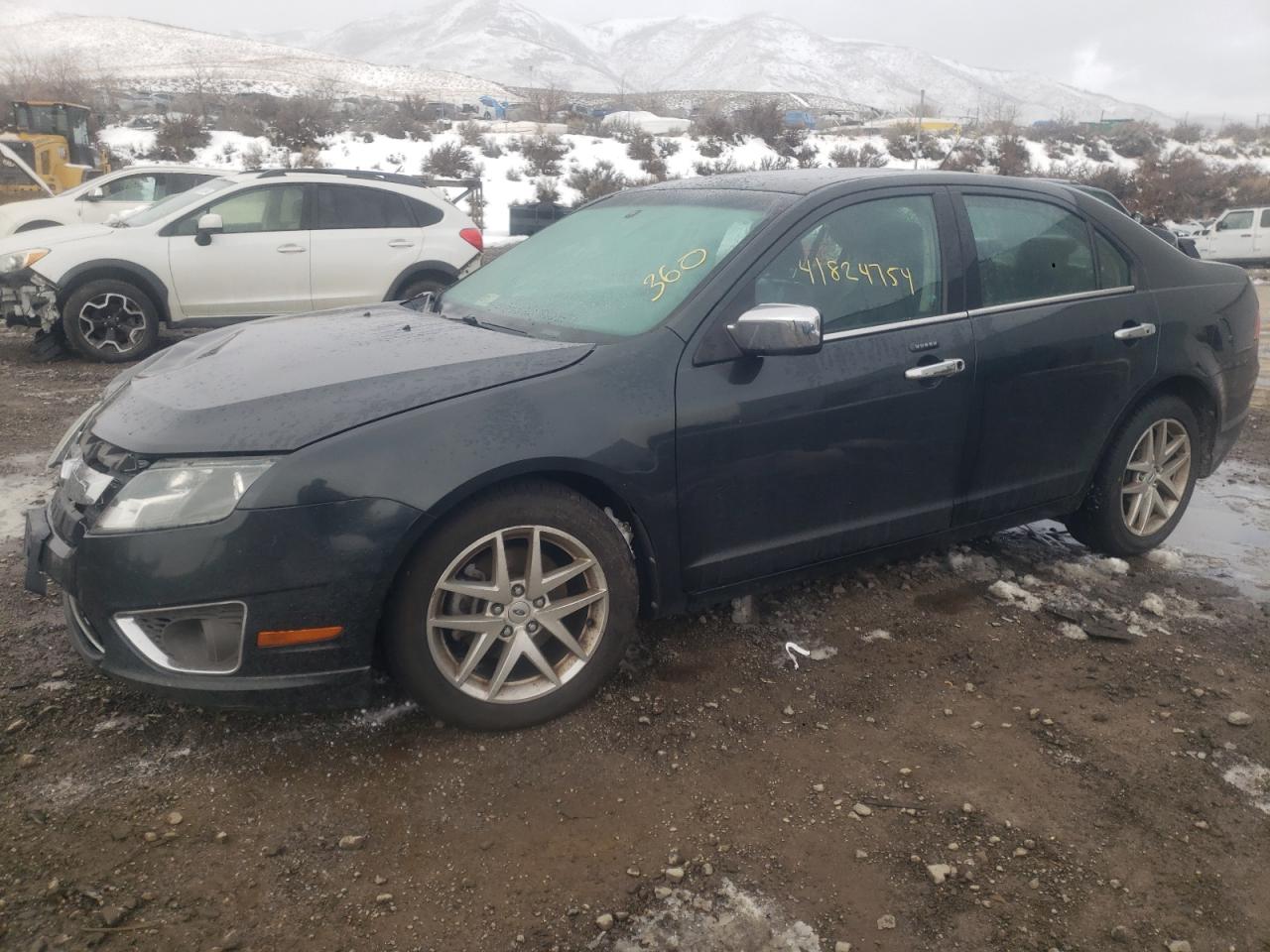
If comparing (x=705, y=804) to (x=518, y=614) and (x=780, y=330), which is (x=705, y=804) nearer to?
(x=518, y=614)

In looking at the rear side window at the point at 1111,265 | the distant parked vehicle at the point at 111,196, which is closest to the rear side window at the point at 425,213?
the distant parked vehicle at the point at 111,196

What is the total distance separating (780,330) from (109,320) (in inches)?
294

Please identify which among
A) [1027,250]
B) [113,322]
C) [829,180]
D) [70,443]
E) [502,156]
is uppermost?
[502,156]

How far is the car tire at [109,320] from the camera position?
813 cm

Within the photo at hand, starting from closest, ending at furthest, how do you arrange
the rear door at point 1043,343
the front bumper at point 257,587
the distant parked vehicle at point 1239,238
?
the front bumper at point 257,587 → the rear door at point 1043,343 → the distant parked vehicle at point 1239,238

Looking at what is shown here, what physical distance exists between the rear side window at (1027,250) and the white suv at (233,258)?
5.38m

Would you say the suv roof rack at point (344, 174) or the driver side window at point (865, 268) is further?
the suv roof rack at point (344, 174)

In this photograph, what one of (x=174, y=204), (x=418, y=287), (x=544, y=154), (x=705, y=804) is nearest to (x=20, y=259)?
(x=174, y=204)

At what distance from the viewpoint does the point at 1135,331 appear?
3.91m

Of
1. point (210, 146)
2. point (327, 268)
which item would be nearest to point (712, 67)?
point (210, 146)

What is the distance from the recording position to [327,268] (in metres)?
8.87

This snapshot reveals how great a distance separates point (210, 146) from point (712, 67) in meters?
153

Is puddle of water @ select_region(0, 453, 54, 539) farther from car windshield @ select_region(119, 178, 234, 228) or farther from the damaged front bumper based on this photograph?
car windshield @ select_region(119, 178, 234, 228)

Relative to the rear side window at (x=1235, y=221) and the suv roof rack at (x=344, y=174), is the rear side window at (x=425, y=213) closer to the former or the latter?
the suv roof rack at (x=344, y=174)
